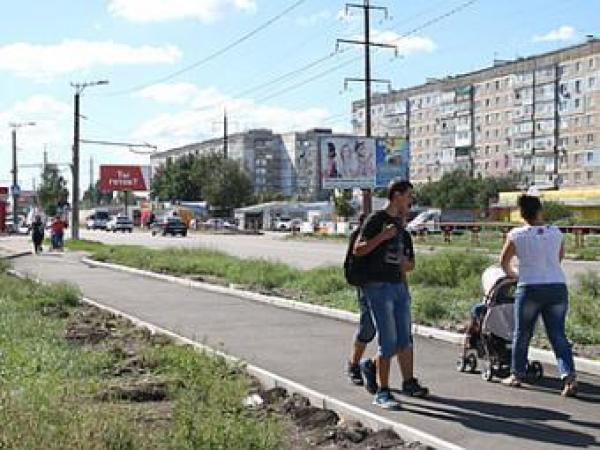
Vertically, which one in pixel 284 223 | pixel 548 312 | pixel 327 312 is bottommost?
pixel 284 223

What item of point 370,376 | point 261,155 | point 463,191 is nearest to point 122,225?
point 463,191

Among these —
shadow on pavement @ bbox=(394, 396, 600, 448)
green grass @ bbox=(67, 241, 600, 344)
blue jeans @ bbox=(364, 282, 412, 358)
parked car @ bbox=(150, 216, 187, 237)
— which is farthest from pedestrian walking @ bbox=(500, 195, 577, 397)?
parked car @ bbox=(150, 216, 187, 237)

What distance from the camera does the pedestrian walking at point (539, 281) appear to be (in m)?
8.55

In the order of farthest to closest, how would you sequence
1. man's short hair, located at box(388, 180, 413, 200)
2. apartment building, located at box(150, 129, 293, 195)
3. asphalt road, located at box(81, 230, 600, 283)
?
apartment building, located at box(150, 129, 293, 195) < asphalt road, located at box(81, 230, 600, 283) < man's short hair, located at box(388, 180, 413, 200)

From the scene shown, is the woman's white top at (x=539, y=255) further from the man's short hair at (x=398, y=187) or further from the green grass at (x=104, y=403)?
the green grass at (x=104, y=403)

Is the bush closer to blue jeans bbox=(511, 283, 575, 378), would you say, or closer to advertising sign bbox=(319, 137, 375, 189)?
blue jeans bbox=(511, 283, 575, 378)

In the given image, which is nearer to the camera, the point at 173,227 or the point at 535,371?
the point at 535,371

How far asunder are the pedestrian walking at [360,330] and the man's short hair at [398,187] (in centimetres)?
42

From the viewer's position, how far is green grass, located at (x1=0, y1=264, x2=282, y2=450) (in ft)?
A: 19.0

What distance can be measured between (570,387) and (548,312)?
0.67 meters

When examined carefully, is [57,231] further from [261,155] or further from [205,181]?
[261,155]

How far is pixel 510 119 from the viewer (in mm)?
125688

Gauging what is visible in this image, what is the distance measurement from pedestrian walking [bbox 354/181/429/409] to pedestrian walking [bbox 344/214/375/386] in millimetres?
187

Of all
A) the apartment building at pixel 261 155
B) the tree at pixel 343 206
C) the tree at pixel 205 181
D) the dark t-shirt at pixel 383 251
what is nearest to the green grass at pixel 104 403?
the dark t-shirt at pixel 383 251
